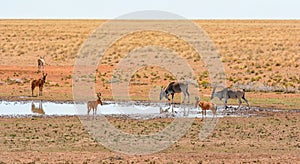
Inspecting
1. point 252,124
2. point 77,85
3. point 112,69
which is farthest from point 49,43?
point 252,124

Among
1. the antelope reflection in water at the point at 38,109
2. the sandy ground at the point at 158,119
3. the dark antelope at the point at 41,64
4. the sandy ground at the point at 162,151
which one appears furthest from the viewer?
the dark antelope at the point at 41,64

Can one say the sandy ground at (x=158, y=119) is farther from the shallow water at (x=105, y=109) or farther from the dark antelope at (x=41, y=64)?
the shallow water at (x=105, y=109)

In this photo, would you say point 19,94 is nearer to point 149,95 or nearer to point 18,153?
point 149,95

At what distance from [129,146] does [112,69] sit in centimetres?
2706

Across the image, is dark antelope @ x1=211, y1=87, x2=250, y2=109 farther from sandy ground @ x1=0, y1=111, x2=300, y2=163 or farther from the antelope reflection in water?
the antelope reflection in water

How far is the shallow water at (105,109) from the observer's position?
75.7 ft

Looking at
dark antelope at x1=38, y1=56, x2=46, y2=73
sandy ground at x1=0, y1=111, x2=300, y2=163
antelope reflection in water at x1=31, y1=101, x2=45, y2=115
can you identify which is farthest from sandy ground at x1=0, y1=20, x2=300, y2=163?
antelope reflection in water at x1=31, y1=101, x2=45, y2=115

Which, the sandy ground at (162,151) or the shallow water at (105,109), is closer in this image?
the sandy ground at (162,151)

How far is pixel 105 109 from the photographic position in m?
24.4

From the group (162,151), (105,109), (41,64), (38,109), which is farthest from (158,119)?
(41,64)

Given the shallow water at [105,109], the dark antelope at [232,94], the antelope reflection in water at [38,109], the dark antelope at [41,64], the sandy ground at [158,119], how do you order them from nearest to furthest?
the sandy ground at [158,119] → the shallow water at [105,109] → the antelope reflection in water at [38,109] → the dark antelope at [232,94] → the dark antelope at [41,64]

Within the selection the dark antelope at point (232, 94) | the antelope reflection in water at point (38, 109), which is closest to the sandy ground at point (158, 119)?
→ the dark antelope at point (232, 94)

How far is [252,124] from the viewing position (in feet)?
68.3

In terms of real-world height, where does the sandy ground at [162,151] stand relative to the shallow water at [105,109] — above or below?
above
